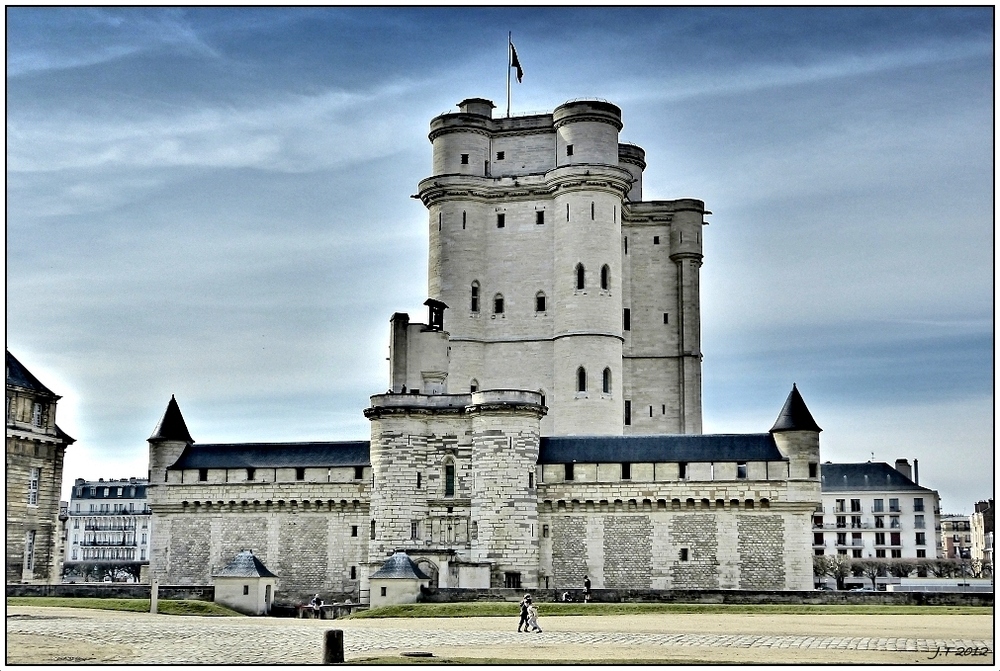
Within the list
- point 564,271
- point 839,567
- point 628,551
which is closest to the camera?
point 628,551

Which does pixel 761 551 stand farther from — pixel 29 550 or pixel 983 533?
pixel 983 533

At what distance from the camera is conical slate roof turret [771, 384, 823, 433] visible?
56.4 metres

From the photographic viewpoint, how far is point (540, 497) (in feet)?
188

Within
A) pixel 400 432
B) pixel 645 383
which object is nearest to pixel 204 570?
pixel 400 432

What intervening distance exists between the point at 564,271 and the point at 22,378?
25.5 metres

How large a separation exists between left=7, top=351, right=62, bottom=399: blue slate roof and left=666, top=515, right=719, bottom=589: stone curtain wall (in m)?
24.8

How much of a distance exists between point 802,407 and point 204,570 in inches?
1026

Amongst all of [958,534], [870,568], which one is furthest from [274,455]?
[958,534]

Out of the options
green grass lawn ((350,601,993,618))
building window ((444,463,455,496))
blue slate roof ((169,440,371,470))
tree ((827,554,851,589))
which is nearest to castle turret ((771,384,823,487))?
green grass lawn ((350,601,993,618))

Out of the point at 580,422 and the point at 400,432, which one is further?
the point at 580,422

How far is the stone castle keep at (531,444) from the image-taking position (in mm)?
55812

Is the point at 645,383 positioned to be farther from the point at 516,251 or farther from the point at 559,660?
→ the point at 559,660

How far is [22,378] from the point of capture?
54.3 m

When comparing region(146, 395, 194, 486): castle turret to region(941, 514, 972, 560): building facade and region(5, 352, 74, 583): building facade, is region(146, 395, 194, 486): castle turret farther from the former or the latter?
region(941, 514, 972, 560): building facade
